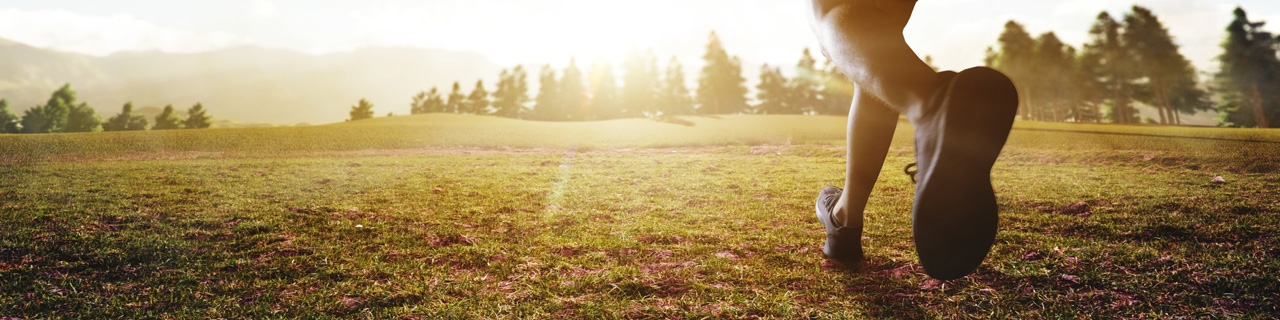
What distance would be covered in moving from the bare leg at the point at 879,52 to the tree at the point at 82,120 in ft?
167

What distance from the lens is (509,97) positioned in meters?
50.3

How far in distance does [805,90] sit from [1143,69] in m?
23.9

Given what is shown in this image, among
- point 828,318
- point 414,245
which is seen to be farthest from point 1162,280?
point 414,245

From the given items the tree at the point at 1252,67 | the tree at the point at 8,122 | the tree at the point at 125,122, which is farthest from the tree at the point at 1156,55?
the tree at the point at 125,122

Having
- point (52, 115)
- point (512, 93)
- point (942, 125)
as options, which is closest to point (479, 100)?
point (512, 93)

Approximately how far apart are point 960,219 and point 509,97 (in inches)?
2012

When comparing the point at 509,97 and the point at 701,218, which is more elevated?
the point at 509,97

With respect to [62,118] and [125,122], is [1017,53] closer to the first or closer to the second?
[62,118]

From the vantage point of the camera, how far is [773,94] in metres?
48.7

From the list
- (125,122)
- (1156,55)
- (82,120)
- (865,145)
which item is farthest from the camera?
(125,122)

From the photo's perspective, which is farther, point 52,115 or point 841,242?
point 52,115

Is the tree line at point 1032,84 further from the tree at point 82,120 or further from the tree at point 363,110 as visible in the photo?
the tree at point 82,120

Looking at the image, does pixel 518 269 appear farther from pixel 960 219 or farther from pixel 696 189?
pixel 696 189

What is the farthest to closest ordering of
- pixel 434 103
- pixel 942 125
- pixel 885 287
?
pixel 434 103, pixel 885 287, pixel 942 125
